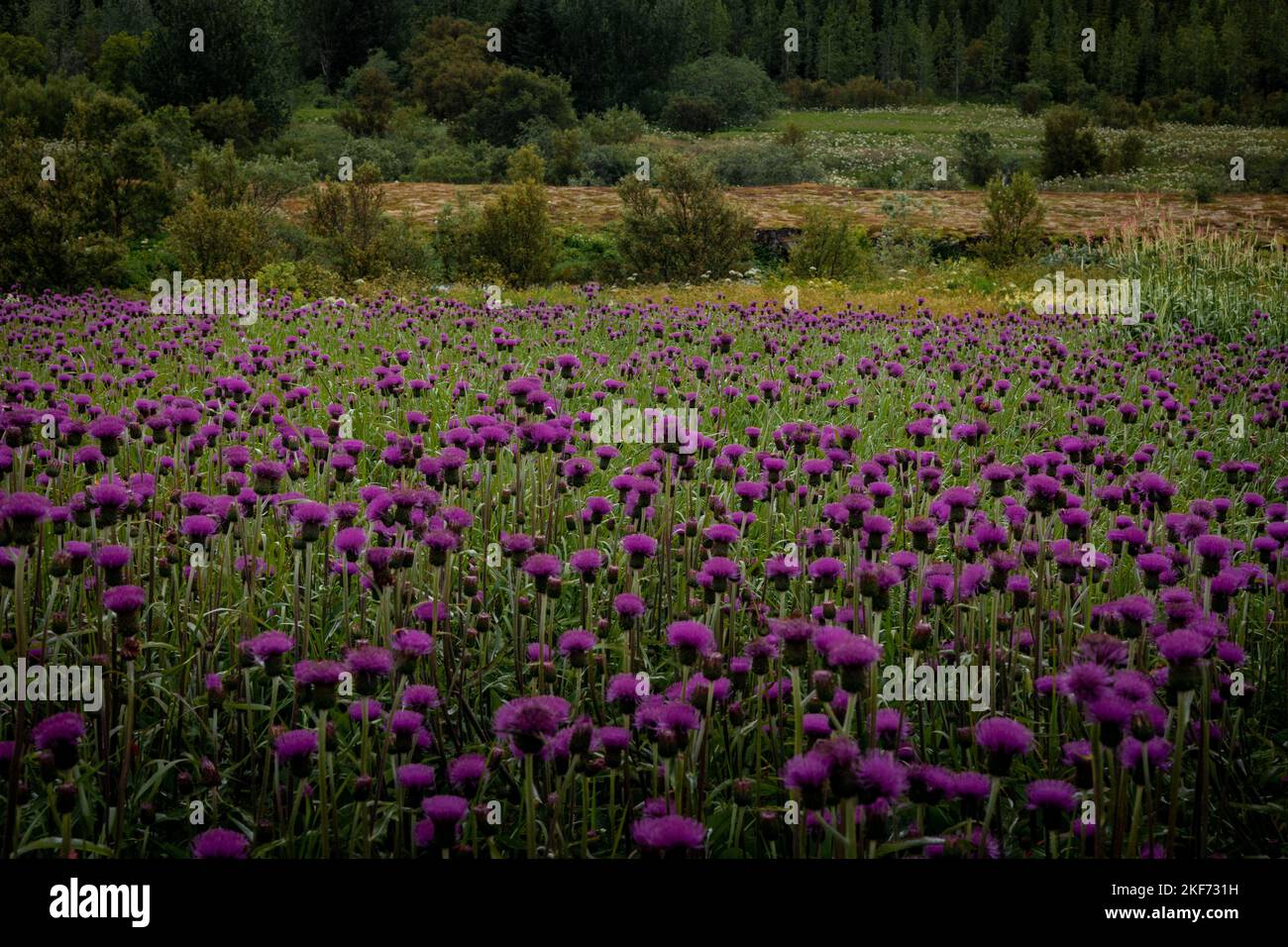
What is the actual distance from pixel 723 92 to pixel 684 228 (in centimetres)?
4820

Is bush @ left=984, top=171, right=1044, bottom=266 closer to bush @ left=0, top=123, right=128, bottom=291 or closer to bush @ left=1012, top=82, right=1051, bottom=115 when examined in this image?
bush @ left=0, top=123, right=128, bottom=291

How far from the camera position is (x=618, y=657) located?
2617 millimetres

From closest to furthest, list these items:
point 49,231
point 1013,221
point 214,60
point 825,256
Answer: point 49,231 < point 825,256 < point 1013,221 < point 214,60

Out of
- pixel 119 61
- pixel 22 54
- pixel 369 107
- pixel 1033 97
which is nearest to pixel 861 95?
pixel 1033 97

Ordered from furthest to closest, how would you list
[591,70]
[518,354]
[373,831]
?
1. [591,70]
2. [518,354]
3. [373,831]

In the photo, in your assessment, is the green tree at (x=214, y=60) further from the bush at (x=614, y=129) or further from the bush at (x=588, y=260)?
the bush at (x=588, y=260)

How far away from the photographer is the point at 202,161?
17000 mm

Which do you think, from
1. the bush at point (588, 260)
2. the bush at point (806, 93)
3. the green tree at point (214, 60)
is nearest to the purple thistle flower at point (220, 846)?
the bush at point (588, 260)

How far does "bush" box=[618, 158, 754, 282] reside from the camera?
1697 cm

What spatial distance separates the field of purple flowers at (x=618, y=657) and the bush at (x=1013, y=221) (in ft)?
47.0

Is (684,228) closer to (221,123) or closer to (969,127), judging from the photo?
(221,123)

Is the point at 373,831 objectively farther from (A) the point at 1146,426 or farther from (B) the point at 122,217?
(B) the point at 122,217
